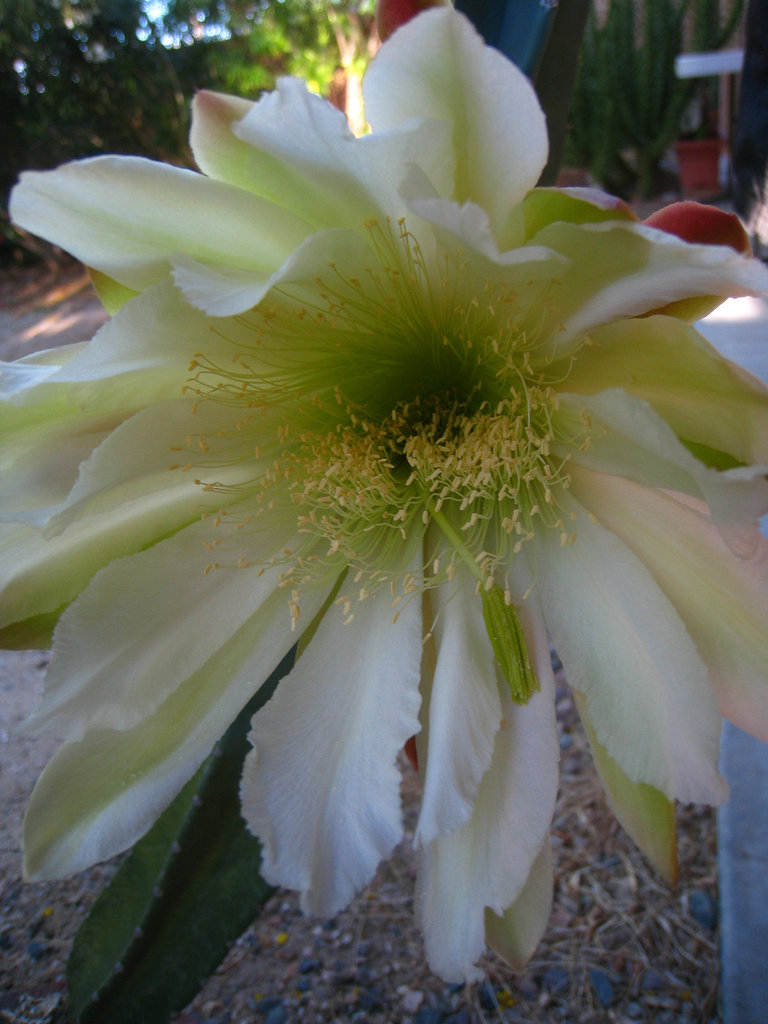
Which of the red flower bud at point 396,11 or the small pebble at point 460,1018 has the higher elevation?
the red flower bud at point 396,11

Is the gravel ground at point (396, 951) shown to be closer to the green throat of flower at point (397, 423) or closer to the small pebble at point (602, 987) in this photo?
the small pebble at point (602, 987)

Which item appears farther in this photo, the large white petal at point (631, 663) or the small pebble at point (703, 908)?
the small pebble at point (703, 908)

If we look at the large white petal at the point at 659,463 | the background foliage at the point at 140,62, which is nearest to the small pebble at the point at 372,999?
the large white petal at the point at 659,463

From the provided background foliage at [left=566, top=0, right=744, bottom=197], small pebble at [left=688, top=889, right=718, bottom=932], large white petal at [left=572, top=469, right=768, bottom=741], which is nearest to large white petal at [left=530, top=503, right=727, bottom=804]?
large white petal at [left=572, top=469, right=768, bottom=741]

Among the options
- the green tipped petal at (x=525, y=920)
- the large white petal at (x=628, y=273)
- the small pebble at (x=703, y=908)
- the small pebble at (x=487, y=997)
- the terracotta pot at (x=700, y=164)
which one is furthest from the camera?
the terracotta pot at (x=700, y=164)

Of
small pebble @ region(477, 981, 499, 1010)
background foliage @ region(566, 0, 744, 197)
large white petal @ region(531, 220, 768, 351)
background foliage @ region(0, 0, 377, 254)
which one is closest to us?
large white petal @ region(531, 220, 768, 351)

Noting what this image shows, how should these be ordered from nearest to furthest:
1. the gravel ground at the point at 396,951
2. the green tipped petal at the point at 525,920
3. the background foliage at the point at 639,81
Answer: the green tipped petal at the point at 525,920 → the gravel ground at the point at 396,951 → the background foliage at the point at 639,81

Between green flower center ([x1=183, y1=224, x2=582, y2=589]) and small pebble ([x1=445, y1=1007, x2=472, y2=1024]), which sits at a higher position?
green flower center ([x1=183, y1=224, x2=582, y2=589])

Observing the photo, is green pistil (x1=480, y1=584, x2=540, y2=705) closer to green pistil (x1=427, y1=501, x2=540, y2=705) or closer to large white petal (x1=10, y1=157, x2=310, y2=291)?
green pistil (x1=427, y1=501, x2=540, y2=705)
